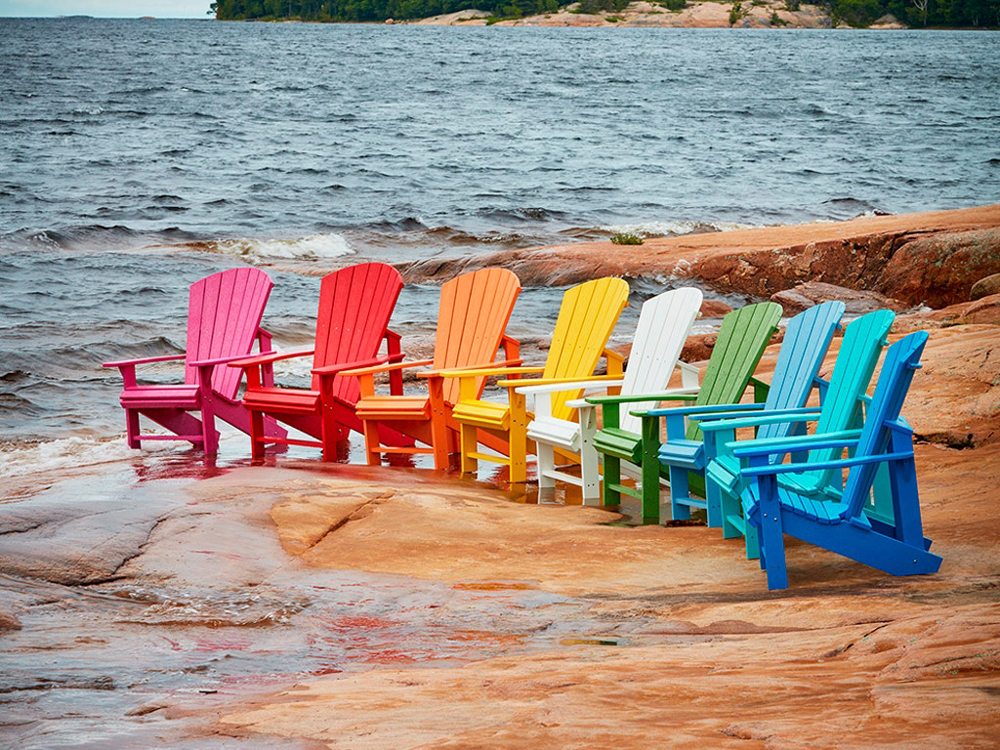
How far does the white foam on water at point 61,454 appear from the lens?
673cm

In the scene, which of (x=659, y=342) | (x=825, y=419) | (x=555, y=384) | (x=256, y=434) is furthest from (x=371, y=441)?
(x=825, y=419)

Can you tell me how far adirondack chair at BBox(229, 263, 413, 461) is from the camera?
251 inches

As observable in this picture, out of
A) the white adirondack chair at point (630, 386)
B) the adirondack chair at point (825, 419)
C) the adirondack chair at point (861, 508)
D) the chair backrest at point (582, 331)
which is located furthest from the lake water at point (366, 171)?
the adirondack chair at point (861, 508)

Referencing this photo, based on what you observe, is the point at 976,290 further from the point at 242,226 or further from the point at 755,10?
the point at 755,10

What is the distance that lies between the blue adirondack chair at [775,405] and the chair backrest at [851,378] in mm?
261

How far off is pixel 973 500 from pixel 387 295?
12.1 ft

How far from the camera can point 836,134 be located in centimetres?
3269

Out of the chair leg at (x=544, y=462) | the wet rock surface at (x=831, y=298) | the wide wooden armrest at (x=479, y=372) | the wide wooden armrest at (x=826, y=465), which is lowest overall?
the chair leg at (x=544, y=462)

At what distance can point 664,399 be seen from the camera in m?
4.92

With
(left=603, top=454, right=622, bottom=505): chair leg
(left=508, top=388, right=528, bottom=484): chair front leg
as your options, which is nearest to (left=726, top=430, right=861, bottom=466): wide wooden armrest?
(left=603, top=454, right=622, bottom=505): chair leg

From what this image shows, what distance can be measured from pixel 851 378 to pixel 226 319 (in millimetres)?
4423

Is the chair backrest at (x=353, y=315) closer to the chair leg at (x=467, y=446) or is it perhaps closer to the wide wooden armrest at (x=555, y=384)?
the chair leg at (x=467, y=446)

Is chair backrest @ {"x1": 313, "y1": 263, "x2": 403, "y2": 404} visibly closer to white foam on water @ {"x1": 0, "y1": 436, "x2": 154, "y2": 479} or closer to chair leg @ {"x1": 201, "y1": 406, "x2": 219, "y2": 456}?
chair leg @ {"x1": 201, "y1": 406, "x2": 219, "y2": 456}

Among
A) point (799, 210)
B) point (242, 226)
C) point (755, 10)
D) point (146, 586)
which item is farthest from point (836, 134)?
point (755, 10)
